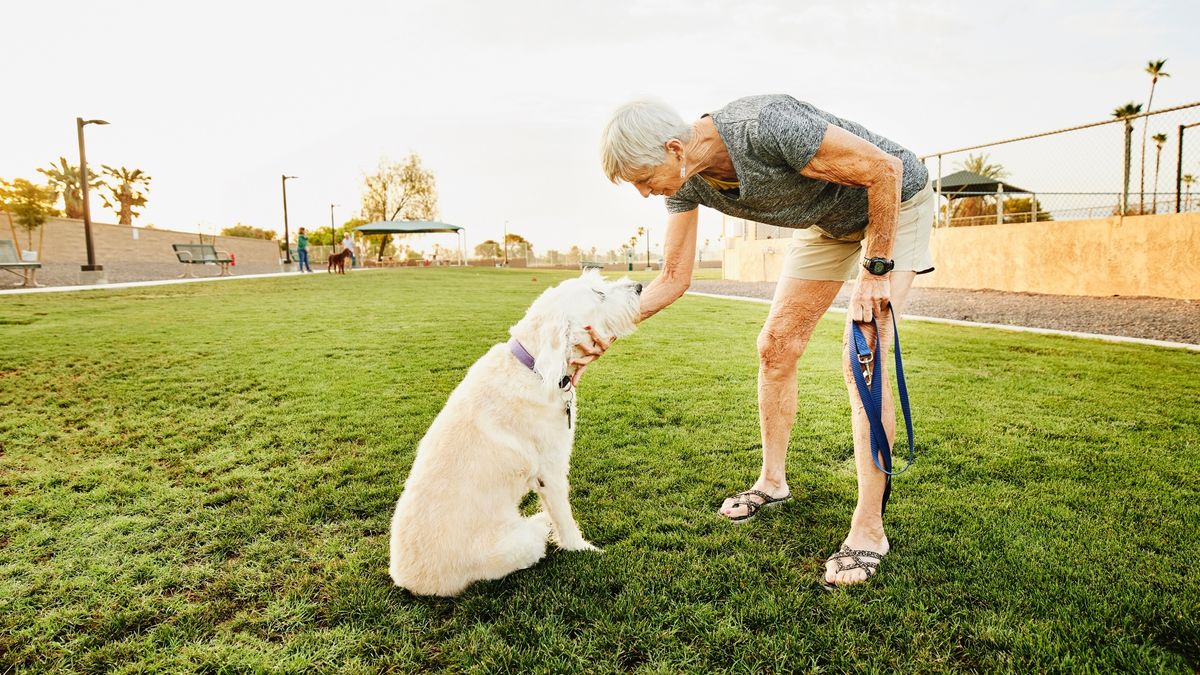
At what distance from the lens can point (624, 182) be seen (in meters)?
2.47

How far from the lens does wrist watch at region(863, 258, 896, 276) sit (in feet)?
7.42

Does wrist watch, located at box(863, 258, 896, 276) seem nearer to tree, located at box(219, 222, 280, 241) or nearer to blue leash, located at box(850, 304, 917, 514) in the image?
blue leash, located at box(850, 304, 917, 514)

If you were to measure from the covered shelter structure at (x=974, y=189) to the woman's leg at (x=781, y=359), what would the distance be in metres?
12.6

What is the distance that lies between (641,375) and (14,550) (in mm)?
4876

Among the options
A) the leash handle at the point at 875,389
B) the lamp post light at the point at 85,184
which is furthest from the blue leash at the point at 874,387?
the lamp post light at the point at 85,184

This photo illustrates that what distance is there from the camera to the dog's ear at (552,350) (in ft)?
8.24

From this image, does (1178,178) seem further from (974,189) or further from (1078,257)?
(974,189)

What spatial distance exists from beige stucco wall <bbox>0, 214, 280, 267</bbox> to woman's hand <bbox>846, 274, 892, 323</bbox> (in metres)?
29.6

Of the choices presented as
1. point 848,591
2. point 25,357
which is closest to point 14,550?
point 848,591

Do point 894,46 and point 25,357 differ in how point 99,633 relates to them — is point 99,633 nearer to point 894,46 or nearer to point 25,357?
point 25,357

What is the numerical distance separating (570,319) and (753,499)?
1444mm

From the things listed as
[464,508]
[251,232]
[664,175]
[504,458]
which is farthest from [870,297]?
[251,232]

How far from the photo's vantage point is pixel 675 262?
304 centimetres

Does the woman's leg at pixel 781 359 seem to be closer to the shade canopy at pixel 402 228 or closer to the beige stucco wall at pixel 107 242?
the beige stucco wall at pixel 107 242
